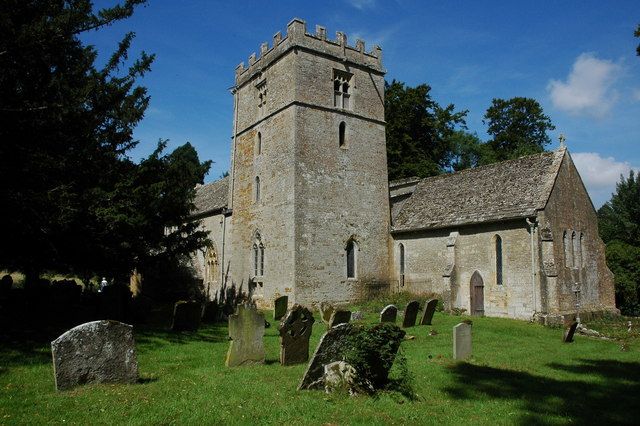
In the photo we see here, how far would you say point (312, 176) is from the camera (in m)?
23.5

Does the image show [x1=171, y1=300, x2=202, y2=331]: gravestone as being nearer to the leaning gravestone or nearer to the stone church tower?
the stone church tower

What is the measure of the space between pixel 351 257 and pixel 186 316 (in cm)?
1063

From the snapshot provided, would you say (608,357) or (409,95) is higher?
(409,95)

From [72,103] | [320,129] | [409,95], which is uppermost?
[409,95]

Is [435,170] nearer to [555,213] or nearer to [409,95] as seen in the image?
[409,95]

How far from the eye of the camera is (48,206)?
11.1 metres

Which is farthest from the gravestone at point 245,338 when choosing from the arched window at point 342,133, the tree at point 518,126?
the tree at point 518,126

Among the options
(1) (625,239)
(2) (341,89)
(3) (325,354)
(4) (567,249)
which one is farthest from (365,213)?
(1) (625,239)

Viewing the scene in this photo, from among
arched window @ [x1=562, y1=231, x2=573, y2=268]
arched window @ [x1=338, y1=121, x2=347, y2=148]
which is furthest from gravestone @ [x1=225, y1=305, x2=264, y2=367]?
arched window @ [x1=562, y1=231, x2=573, y2=268]

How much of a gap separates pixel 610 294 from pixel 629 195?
16059mm

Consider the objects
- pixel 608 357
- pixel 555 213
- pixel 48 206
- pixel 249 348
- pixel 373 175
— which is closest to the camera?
pixel 249 348

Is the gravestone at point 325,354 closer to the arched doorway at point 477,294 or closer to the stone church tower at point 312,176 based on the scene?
the stone church tower at point 312,176

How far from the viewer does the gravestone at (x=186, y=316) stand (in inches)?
603

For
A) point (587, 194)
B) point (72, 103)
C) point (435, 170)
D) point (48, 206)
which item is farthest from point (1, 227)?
point (435, 170)
